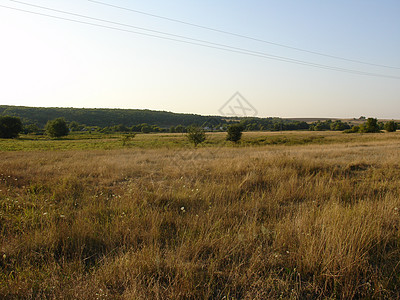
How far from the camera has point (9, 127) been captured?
73.9 metres

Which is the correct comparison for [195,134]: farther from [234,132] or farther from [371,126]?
[371,126]

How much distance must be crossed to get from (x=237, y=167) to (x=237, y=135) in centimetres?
4230

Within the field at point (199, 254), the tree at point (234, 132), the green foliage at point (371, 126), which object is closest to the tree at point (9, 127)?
the tree at point (234, 132)

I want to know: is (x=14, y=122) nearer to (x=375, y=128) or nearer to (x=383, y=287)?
(x=383, y=287)

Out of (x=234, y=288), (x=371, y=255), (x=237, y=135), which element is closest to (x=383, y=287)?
(x=371, y=255)

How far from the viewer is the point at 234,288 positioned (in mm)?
2213

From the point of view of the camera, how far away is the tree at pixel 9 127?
73.0 m

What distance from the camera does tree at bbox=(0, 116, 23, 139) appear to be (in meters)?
73.0

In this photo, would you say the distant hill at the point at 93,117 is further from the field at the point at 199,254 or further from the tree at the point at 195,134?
the field at the point at 199,254

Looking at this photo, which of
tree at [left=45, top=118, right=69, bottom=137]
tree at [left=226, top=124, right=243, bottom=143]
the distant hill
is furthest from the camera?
the distant hill

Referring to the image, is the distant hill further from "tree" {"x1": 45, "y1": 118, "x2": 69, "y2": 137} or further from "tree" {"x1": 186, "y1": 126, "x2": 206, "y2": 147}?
"tree" {"x1": 186, "y1": 126, "x2": 206, "y2": 147}

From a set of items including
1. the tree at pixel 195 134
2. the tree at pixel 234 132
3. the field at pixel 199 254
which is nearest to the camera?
the field at pixel 199 254

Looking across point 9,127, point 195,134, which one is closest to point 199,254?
point 195,134

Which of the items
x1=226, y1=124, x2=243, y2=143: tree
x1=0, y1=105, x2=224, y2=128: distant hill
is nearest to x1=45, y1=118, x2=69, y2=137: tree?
x1=0, y1=105, x2=224, y2=128: distant hill
